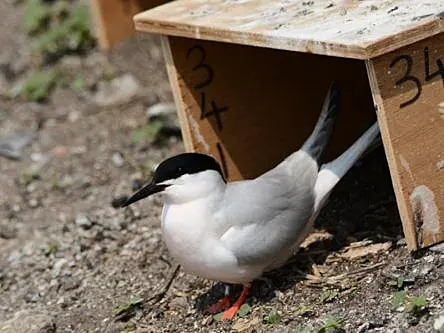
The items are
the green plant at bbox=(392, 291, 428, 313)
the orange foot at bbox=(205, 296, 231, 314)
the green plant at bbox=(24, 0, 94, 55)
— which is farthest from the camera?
the green plant at bbox=(24, 0, 94, 55)

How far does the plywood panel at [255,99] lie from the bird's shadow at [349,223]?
0.26 metres

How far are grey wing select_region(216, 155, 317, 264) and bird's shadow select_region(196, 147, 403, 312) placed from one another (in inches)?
9.1

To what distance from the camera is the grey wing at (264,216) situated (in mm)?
3627

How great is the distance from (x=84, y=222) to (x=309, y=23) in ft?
5.47

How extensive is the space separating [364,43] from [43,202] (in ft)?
8.36

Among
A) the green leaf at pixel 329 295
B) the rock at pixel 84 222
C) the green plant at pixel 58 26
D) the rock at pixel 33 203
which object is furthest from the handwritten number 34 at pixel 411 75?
the green plant at pixel 58 26

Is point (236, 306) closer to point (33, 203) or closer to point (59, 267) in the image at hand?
point (59, 267)

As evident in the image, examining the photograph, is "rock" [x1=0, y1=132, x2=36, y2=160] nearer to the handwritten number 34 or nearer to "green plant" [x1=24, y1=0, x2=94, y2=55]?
"green plant" [x1=24, y1=0, x2=94, y2=55]

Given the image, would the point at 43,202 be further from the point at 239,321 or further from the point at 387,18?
the point at 387,18

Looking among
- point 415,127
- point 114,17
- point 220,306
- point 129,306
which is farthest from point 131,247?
point 114,17

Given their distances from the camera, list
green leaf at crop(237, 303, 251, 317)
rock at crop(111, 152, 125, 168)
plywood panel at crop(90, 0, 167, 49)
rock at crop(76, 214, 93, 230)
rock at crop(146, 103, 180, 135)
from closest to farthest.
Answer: green leaf at crop(237, 303, 251, 317), rock at crop(76, 214, 93, 230), rock at crop(111, 152, 125, 168), rock at crop(146, 103, 180, 135), plywood panel at crop(90, 0, 167, 49)

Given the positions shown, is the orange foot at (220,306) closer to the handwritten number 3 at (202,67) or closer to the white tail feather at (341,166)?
the white tail feather at (341,166)

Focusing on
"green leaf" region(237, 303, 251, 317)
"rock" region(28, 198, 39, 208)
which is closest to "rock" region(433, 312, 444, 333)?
"green leaf" region(237, 303, 251, 317)

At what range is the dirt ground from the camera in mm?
3570
